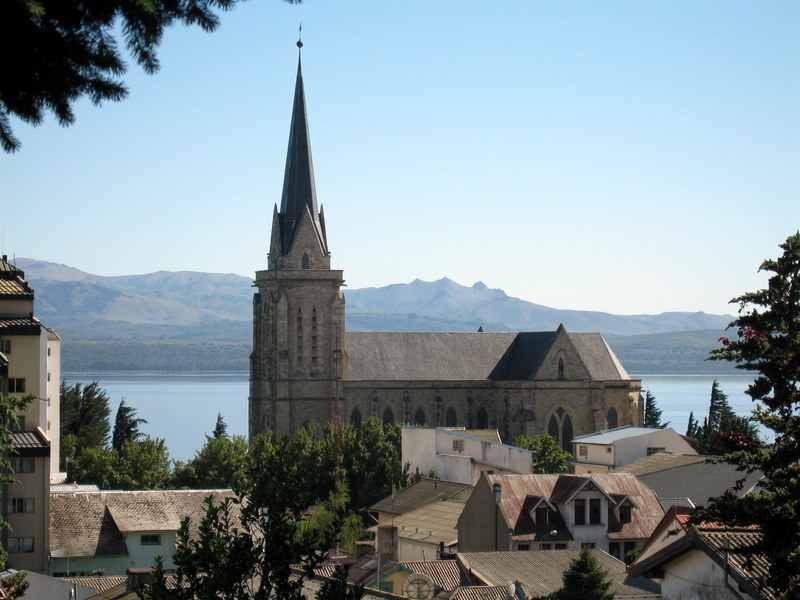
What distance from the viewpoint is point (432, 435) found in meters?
71.1

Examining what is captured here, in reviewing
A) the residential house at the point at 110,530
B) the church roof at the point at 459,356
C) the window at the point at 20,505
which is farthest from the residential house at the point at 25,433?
the church roof at the point at 459,356

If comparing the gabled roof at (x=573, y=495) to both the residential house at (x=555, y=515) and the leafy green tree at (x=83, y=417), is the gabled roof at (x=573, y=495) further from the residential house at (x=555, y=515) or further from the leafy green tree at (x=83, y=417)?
the leafy green tree at (x=83, y=417)

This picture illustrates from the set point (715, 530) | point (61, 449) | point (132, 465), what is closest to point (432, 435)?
point (132, 465)

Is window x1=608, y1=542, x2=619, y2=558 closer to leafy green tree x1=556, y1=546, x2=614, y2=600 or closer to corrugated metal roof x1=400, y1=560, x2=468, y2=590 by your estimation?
corrugated metal roof x1=400, y1=560, x2=468, y2=590

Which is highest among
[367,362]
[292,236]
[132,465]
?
[292,236]

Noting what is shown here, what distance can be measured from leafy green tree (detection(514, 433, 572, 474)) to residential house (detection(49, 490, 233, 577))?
29344 millimetres

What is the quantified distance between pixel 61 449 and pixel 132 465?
6238 mm

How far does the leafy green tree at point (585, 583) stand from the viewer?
1166 inches

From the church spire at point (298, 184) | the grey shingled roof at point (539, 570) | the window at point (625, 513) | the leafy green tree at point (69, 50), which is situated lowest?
the grey shingled roof at point (539, 570)

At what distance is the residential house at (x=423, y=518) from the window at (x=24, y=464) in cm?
1168

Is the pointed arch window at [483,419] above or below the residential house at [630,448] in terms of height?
above

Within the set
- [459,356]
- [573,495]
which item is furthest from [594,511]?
[459,356]

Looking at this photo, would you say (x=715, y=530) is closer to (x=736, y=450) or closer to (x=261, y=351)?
(x=736, y=450)

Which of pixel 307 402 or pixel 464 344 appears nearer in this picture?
pixel 307 402
